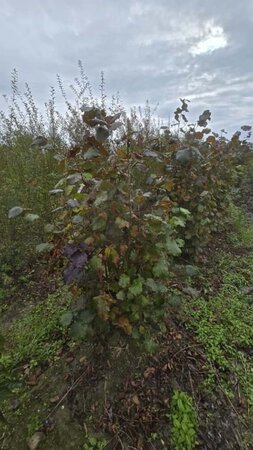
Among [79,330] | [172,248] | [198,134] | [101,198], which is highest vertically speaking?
[198,134]

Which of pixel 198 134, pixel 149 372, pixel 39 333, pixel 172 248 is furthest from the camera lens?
pixel 198 134

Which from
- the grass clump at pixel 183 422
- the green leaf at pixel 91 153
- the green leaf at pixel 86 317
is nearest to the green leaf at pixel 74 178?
the green leaf at pixel 91 153

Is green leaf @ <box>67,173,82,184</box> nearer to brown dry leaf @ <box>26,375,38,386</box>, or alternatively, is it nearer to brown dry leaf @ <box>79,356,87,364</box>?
brown dry leaf @ <box>79,356,87,364</box>

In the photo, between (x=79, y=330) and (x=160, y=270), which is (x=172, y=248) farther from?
(x=79, y=330)

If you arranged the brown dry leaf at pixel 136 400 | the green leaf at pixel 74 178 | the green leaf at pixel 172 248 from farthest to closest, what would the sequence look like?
the brown dry leaf at pixel 136 400, the green leaf at pixel 172 248, the green leaf at pixel 74 178

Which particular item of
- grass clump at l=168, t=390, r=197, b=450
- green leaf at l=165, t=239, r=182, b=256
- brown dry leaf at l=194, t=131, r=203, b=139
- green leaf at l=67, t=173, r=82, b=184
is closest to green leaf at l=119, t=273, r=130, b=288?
green leaf at l=165, t=239, r=182, b=256

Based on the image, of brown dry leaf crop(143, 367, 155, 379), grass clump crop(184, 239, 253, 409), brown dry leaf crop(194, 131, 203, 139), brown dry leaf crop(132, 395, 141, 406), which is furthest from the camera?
brown dry leaf crop(194, 131, 203, 139)

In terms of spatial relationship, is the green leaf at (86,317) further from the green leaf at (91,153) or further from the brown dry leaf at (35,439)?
the green leaf at (91,153)

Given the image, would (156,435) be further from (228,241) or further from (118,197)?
(228,241)

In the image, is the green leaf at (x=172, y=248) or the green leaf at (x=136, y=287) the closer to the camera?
the green leaf at (x=136, y=287)

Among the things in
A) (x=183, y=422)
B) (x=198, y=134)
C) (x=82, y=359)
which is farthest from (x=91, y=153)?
(x=198, y=134)

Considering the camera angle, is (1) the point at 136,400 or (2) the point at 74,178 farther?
(1) the point at 136,400

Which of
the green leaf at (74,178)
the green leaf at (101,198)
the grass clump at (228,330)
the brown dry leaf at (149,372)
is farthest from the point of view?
the grass clump at (228,330)

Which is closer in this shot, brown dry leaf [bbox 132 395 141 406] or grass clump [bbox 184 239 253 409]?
brown dry leaf [bbox 132 395 141 406]
